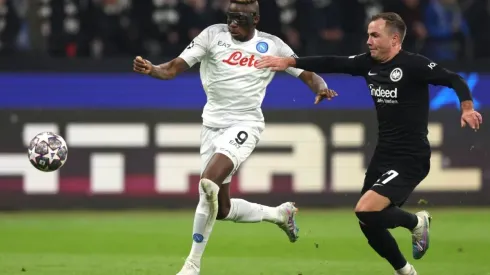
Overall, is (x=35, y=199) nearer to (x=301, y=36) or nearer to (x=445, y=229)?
(x=301, y=36)

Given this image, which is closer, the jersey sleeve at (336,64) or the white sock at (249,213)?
the jersey sleeve at (336,64)

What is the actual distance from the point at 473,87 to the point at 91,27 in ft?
16.5

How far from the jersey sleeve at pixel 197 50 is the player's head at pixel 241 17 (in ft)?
0.72

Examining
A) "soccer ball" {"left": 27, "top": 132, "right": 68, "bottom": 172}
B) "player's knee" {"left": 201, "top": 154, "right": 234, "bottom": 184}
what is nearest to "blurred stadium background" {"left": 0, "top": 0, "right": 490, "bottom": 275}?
"soccer ball" {"left": 27, "top": 132, "right": 68, "bottom": 172}

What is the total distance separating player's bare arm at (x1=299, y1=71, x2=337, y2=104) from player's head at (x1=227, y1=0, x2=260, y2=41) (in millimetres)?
673

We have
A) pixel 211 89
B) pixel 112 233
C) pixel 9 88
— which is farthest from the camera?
pixel 9 88

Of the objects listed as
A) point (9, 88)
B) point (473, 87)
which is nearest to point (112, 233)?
point (9, 88)

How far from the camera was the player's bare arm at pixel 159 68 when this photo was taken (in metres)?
9.19

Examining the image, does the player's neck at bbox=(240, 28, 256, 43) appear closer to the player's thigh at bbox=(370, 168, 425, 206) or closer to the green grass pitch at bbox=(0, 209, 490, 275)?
the player's thigh at bbox=(370, 168, 425, 206)

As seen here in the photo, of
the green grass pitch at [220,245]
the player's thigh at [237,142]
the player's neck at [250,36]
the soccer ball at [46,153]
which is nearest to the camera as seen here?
the player's thigh at [237,142]

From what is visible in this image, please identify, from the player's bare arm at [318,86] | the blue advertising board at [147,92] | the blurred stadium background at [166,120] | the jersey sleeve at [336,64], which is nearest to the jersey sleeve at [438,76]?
the jersey sleeve at [336,64]

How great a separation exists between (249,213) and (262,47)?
146 cm

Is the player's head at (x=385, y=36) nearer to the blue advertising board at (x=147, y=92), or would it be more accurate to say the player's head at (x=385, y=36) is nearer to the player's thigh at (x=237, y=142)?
the player's thigh at (x=237, y=142)

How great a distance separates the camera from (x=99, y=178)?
14.8m
